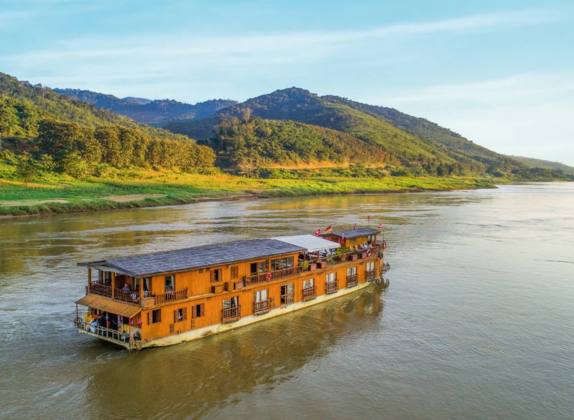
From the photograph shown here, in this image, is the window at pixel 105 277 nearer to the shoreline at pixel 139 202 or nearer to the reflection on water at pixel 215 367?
the reflection on water at pixel 215 367

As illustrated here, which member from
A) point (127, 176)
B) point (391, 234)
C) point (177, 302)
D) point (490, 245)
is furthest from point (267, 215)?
point (177, 302)

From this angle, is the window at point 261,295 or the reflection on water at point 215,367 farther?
the window at point 261,295

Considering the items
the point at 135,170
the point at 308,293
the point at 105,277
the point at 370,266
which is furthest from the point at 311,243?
the point at 135,170

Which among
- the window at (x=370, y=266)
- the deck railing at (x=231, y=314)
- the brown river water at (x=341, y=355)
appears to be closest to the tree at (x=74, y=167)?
the brown river water at (x=341, y=355)

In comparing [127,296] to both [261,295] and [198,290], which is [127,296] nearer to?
[198,290]

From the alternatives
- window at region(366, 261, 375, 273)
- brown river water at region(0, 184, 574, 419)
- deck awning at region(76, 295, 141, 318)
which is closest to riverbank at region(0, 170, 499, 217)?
brown river water at region(0, 184, 574, 419)

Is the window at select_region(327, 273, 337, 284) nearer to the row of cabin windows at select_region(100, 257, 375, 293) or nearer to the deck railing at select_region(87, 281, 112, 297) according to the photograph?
the row of cabin windows at select_region(100, 257, 375, 293)
